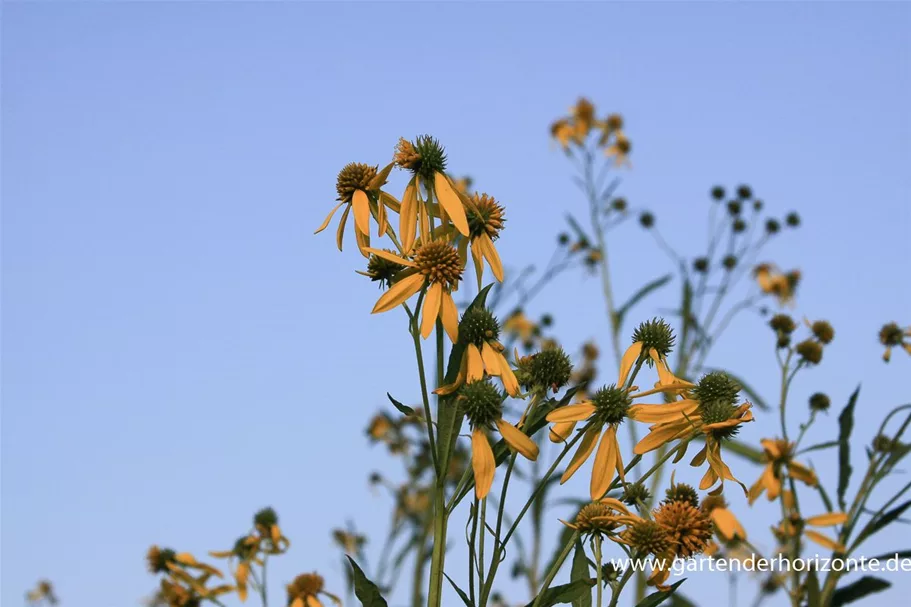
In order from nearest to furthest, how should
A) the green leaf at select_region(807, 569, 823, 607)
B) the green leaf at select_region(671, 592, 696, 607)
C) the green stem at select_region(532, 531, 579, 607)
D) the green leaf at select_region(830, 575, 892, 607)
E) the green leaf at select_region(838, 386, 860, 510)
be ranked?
the green stem at select_region(532, 531, 579, 607) → the green leaf at select_region(807, 569, 823, 607) → the green leaf at select_region(830, 575, 892, 607) → the green leaf at select_region(838, 386, 860, 510) → the green leaf at select_region(671, 592, 696, 607)

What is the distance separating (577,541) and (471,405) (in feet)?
0.79

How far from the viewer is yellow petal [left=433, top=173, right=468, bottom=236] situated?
139 centimetres

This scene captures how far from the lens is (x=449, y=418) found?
4.28ft

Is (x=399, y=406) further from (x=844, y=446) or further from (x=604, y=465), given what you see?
(x=844, y=446)

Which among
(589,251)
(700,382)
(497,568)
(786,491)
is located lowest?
(497,568)

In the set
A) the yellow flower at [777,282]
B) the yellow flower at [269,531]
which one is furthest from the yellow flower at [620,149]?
the yellow flower at [269,531]

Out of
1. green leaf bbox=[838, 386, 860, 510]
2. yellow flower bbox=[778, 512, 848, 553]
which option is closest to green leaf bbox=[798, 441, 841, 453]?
green leaf bbox=[838, 386, 860, 510]

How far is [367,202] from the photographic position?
149 centimetres

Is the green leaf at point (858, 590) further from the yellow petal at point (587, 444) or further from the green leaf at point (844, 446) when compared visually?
the yellow petal at point (587, 444)

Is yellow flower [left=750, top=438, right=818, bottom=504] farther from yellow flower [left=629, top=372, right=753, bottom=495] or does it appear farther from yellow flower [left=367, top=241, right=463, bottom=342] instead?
yellow flower [left=367, top=241, right=463, bottom=342]

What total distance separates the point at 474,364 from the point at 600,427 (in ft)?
0.63

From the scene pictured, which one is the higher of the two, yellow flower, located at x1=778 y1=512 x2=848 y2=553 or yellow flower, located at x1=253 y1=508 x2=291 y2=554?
yellow flower, located at x1=253 y1=508 x2=291 y2=554

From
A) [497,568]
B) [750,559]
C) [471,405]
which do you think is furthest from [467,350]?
[750,559]

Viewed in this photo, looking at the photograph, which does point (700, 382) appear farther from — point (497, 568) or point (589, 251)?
point (589, 251)
